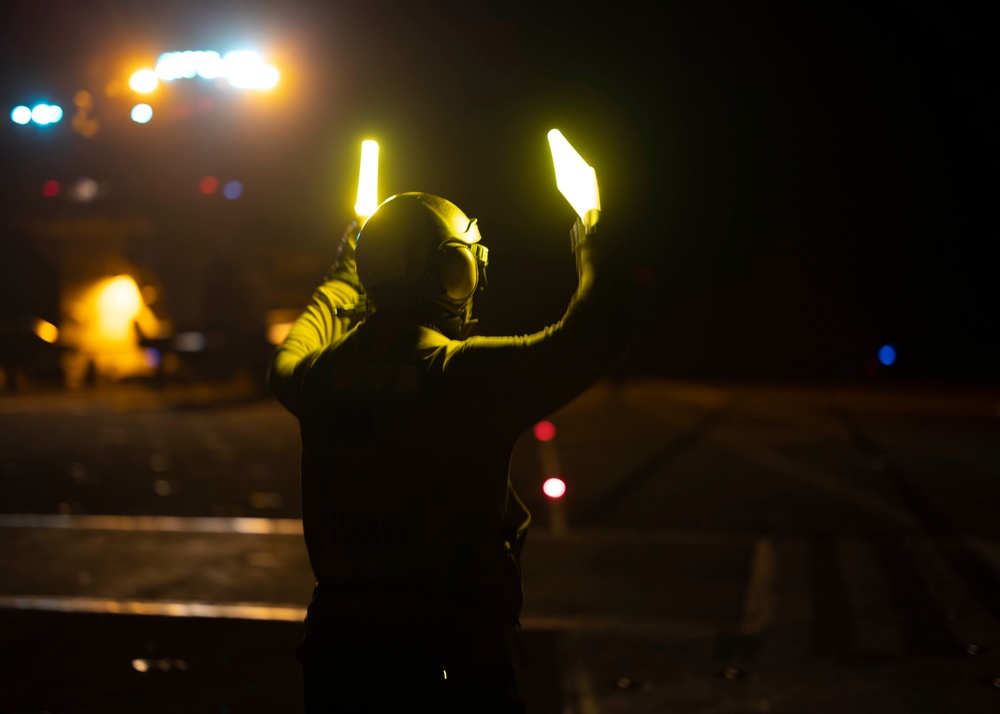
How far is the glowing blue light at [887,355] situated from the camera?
1078 inches

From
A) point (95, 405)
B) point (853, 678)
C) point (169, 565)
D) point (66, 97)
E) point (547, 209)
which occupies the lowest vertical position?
point (853, 678)

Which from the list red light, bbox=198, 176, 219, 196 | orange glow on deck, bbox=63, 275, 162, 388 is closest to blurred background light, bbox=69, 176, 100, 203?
orange glow on deck, bbox=63, 275, 162, 388

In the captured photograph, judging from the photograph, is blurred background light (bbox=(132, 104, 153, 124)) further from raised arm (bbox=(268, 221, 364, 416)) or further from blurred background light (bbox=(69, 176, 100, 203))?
raised arm (bbox=(268, 221, 364, 416))

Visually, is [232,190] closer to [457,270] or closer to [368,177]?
[368,177]

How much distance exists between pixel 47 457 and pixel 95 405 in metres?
5.89

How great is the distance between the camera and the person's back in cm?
186

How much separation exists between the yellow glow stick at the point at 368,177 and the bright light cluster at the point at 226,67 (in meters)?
12.7

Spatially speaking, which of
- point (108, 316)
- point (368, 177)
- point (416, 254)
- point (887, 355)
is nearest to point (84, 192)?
point (108, 316)

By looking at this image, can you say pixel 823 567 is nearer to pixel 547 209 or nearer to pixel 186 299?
pixel 547 209

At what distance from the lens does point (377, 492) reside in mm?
1944

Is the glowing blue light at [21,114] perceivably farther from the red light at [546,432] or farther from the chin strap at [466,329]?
the chin strap at [466,329]

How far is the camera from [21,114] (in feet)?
45.3

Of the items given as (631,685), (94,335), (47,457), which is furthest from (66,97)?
(631,685)

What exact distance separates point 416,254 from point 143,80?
1416 cm
